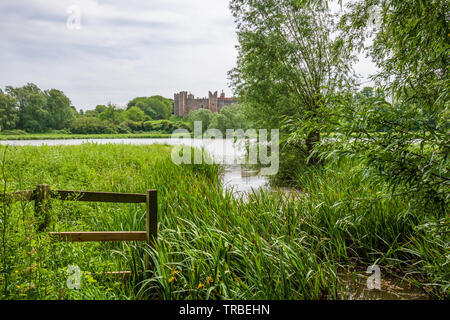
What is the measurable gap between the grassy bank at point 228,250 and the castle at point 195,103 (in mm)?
7063

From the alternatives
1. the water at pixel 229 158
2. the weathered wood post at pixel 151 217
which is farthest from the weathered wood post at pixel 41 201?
the water at pixel 229 158

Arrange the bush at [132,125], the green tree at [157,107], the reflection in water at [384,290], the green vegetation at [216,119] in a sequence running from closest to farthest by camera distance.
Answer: the reflection in water at [384,290] → the green vegetation at [216,119] → the bush at [132,125] → the green tree at [157,107]

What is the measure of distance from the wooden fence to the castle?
8.56 meters

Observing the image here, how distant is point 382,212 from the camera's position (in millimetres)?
2904

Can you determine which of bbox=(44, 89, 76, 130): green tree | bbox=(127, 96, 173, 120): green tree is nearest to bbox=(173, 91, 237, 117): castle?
bbox=(127, 96, 173, 120): green tree

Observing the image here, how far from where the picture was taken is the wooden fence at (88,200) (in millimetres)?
1800

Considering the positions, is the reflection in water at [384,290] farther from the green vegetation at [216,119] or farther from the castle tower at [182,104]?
the castle tower at [182,104]

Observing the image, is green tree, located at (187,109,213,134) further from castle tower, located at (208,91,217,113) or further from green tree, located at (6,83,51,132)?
green tree, located at (6,83,51,132)

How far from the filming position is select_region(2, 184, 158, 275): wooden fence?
180 centimetres

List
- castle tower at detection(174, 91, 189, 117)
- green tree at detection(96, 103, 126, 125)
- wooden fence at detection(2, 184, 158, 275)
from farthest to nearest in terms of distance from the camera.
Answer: green tree at detection(96, 103, 126, 125) → castle tower at detection(174, 91, 189, 117) → wooden fence at detection(2, 184, 158, 275)
